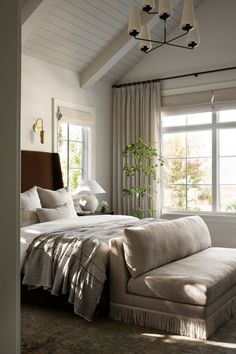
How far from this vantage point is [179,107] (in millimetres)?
6594

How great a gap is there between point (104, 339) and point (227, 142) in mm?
4114

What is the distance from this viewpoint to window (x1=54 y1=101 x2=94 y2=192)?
6.10 meters

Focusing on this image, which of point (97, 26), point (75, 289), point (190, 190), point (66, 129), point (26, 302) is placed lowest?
point (26, 302)

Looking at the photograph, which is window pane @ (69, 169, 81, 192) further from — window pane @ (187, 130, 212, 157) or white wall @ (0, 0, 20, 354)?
white wall @ (0, 0, 20, 354)

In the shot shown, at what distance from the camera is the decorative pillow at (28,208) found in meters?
4.44

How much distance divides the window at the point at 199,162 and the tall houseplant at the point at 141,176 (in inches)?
11.0

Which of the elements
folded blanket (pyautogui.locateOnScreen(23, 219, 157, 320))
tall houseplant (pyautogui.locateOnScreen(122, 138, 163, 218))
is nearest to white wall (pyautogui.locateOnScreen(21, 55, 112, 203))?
tall houseplant (pyautogui.locateOnScreen(122, 138, 163, 218))

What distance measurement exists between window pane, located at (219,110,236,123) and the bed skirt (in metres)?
3.38

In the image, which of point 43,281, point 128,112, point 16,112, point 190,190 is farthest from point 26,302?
point 128,112

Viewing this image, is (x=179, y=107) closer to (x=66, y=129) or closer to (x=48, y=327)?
(x=66, y=129)

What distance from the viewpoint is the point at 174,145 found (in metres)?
6.81

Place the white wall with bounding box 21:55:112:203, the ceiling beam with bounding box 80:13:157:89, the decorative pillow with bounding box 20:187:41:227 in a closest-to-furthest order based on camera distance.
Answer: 1. the decorative pillow with bounding box 20:187:41:227
2. the white wall with bounding box 21:55:112:203
3. the ceiling beam with bounding box 80:13:157:89

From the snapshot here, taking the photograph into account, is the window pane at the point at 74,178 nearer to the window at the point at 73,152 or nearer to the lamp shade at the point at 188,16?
the window at the point at 73,152

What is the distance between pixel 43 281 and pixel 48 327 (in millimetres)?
464
